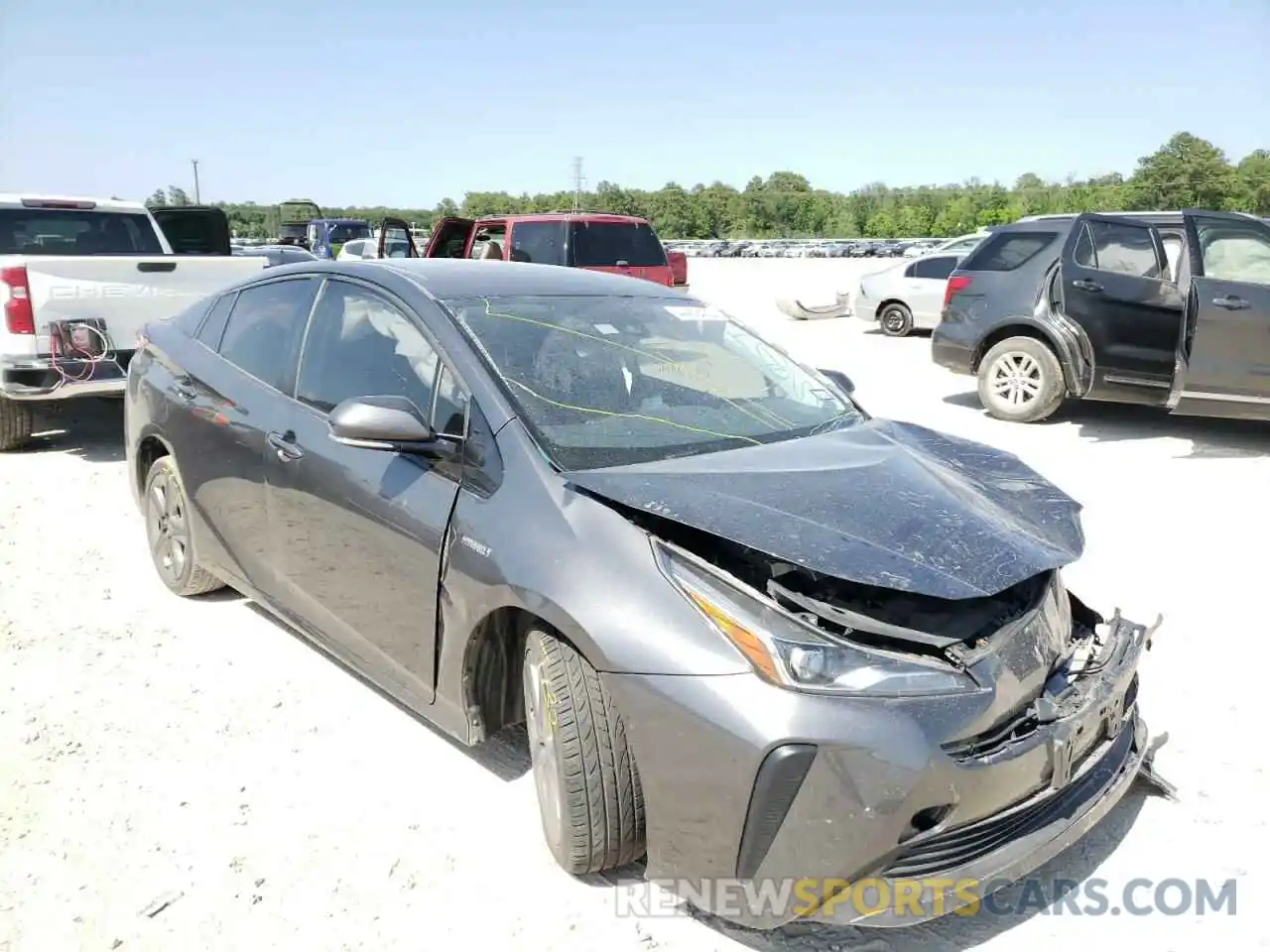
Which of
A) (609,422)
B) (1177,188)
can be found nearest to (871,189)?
(1177,188)

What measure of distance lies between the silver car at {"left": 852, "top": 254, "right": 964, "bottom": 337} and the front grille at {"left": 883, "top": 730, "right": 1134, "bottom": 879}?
13900mm

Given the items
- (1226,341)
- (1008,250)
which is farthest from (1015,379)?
(1226,341)

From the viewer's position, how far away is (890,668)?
2.24 metres

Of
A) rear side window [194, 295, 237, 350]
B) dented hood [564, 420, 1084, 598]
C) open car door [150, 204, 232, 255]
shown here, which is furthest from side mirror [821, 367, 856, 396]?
open car door [150, 204, 232, 255]

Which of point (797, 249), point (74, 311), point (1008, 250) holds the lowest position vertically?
point (797, 249)

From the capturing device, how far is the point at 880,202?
330 ft

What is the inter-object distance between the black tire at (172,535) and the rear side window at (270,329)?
0.71 meters

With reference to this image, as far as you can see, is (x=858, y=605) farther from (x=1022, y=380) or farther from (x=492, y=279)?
(x=1022, y=380)

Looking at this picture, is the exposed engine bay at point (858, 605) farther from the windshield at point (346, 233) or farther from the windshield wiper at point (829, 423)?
the windshield at point (346, 233)

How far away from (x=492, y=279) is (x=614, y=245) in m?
10.6

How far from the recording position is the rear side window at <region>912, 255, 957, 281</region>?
Answer: 15.7 metres

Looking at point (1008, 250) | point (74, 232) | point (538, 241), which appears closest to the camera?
point (74, 232)

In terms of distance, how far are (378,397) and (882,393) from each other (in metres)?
8.38

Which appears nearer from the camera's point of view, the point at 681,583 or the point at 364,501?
the point at 681,583
